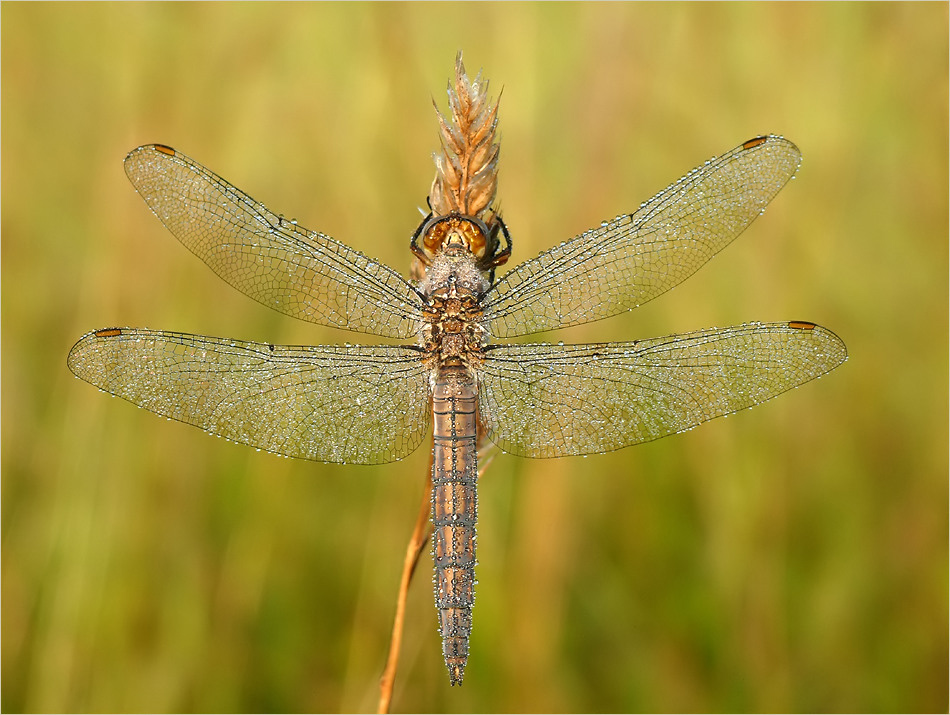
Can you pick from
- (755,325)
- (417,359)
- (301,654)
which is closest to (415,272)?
(417,359)

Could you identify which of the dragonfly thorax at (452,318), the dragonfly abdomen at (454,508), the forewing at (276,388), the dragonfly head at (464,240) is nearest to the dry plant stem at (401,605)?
the dragonfly abdomen at (454,508)

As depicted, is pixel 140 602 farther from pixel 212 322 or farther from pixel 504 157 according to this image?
pixel 504 157

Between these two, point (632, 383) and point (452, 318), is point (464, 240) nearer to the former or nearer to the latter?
point (452, 318)

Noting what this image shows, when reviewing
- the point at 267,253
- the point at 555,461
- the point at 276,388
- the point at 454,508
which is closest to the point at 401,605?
the point at 454,508

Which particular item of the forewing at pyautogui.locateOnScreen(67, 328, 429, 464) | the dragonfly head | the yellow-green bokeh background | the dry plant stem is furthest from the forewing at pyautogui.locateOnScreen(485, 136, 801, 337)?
the yellow-green bokeh background

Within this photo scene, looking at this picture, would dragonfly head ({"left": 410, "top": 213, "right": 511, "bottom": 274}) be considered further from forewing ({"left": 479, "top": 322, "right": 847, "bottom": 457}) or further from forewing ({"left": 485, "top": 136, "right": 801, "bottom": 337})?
forewing ({"left": 479, "top": 322, "right": 847, "bottom": 457})

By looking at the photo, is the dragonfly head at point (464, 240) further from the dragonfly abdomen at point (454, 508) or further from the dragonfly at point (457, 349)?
the dragonfly abdomen at point (454, 508)
